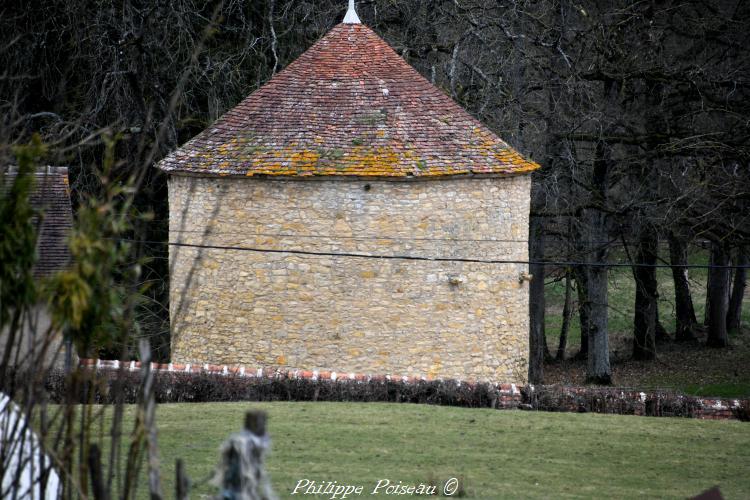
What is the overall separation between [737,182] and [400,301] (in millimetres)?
6995

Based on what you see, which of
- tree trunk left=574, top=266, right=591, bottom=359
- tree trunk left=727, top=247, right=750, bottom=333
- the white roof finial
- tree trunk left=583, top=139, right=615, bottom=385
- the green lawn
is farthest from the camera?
tree trunk left=727, top=247, right=750, bottom=333

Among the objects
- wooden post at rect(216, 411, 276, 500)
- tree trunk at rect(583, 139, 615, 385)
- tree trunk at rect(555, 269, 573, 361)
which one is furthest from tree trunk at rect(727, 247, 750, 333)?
wooden post at rect(216, 411, 276, 500)

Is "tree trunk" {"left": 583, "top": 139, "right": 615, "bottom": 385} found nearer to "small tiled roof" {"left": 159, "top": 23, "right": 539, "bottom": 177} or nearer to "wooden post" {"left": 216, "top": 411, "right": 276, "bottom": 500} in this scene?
"small tiled roof" {"left": 159, "top": 23, "right": 539, "bottom": 177}

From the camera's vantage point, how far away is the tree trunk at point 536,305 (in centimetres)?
2359


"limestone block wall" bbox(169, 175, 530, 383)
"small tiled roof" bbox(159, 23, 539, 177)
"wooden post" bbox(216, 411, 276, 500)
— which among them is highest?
"small tiled roof" bbox(159, 23, 539, 177)

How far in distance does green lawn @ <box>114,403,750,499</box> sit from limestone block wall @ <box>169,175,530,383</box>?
2.43 m

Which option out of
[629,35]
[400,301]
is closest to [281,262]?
[400,301]

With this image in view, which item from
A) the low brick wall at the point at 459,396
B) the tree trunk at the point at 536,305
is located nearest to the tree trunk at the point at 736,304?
the tree trunk at the point at 536,305

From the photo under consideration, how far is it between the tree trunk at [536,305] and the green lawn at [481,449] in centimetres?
915

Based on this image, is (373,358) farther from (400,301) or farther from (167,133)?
(167,133)

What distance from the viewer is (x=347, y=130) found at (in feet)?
56.1

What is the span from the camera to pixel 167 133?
835 inches

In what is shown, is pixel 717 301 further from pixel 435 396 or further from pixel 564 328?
pixel 435 396

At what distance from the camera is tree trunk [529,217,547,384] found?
23594 mm
